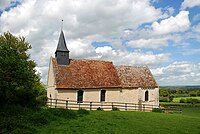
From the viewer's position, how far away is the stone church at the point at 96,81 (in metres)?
29.7

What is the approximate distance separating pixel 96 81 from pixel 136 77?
7077 mm

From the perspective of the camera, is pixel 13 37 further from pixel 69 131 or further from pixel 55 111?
pixel 69 131

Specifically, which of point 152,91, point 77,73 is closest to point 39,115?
point 77,73

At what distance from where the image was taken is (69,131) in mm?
14391

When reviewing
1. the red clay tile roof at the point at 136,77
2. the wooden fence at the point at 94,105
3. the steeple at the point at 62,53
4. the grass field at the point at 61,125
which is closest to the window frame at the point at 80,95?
the wooden fence at the point at 94,105

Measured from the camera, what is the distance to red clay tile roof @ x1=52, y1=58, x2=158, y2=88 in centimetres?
3016

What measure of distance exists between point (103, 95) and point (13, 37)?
1421 centimetres

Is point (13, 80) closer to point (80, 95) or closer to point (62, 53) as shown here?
point (80, 95)

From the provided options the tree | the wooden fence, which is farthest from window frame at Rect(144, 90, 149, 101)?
the tree

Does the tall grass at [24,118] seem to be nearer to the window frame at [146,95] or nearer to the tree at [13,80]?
the tree at [13,80]

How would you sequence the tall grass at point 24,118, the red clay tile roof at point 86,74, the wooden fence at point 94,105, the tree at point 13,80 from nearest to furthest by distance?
the tall grass at point 24,118, the tree at point 13,80, the wooden fence at point 94,105, the red clay tile roof at point 86,74

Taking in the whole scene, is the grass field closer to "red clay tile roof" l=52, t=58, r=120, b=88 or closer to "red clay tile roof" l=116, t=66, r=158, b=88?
"red clay tile roof" l=52, t=58, r=120, b=88

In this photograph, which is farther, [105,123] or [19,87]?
[19,87]

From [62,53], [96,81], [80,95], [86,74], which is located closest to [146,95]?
[96,81]
